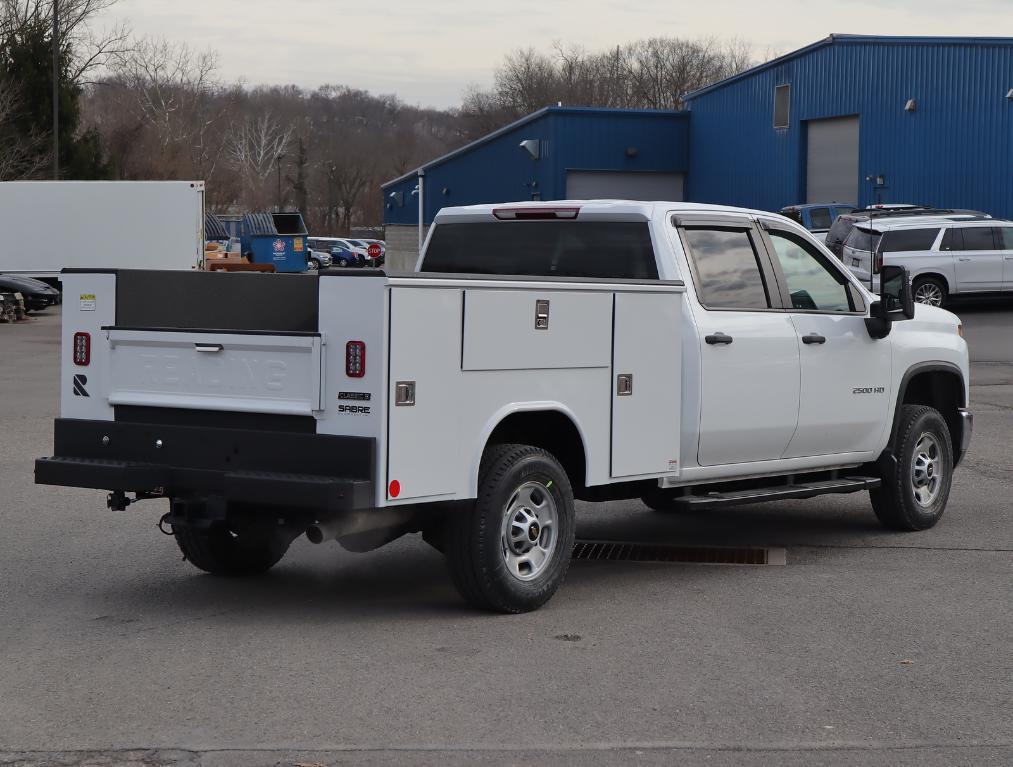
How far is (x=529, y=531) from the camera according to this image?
7.34 meters

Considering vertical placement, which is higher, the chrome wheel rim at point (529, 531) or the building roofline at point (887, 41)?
the building roofline at point (887, 41)

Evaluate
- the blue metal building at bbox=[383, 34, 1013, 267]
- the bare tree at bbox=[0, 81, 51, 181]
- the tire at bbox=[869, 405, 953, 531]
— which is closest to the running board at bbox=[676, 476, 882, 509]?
the tire at bbox=[869, 405, 953, 531]

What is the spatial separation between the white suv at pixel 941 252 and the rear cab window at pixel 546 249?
2237 cm

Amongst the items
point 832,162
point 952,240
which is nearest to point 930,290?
point 952,240

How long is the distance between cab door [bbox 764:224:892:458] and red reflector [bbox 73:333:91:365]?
13.4 ft

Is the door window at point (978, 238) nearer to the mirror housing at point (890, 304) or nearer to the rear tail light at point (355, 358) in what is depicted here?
the mirror housing at point (890, 304)

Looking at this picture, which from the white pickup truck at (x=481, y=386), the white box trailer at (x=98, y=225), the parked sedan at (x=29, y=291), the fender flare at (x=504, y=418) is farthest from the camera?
the white box trailer at (x=98, y=225)

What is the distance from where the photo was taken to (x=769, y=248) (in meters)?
8.95

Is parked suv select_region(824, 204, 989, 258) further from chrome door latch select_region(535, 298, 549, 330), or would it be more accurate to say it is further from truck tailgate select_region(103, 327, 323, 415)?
truck tailgate select_region(103, 327, 323, 415)

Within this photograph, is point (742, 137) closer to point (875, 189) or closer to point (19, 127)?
point (875, 189)

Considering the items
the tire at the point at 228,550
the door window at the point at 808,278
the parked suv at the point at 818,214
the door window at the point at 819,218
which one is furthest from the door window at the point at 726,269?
the door window at the point at 819,218

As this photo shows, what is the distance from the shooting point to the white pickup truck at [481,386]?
6.66m

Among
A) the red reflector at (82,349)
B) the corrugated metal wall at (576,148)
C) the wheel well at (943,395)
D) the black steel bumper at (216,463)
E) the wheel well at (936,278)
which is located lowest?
the black steel bumper at (216,463)

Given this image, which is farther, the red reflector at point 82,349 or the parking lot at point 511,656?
the red reflector at point 82,349
